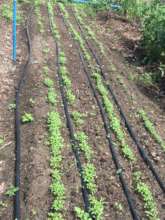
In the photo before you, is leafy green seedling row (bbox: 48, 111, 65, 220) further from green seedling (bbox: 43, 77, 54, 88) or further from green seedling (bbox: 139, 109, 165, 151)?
green seedling (bbox: 139, 109, 165, 151)

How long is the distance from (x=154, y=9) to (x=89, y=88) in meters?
5.95

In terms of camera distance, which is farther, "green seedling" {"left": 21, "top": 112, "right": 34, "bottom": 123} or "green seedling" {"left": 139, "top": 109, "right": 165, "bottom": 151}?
"green seedling" {"left": 139, "top": 109, "right": 165, "bottom": 151}

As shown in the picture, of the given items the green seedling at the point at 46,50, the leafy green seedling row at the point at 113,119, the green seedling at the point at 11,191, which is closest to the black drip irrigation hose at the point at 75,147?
the leafy green seedling row at the point at 113,119

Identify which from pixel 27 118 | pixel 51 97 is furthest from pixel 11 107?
pixel 51 97

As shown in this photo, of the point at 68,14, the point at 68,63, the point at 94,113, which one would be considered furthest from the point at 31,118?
the point at 68,14

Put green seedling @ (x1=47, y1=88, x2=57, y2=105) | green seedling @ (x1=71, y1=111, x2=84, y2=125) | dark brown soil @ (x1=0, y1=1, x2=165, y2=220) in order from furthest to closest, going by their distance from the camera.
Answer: green seedling @ (x1=47, y1=88, x2=57, y2=105)
green seedling @ (x1=71, y1=111, x2=84, y2=125)
dark brown soil @ (x1=0, y1=1, x2=165, y2=220)

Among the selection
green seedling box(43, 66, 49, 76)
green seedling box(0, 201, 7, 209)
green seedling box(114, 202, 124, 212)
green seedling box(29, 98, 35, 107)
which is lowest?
green seedling box(114, 202, 124, 212)

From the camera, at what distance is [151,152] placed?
823cm

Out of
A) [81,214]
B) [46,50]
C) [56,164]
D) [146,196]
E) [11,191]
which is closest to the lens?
[81,214]

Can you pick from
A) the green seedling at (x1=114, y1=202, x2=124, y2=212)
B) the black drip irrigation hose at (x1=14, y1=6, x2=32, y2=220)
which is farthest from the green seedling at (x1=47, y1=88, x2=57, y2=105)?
the green seedling at (x1=114, y1=202, x2=124, y2=212)

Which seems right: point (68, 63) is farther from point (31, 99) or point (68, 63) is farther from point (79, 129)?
point (79, 129)

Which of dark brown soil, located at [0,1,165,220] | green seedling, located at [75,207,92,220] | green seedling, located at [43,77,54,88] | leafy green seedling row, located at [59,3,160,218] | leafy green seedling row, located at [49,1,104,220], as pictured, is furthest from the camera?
green seedling, located at [43,77,54,88]

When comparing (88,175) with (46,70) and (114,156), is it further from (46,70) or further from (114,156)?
(46,70)

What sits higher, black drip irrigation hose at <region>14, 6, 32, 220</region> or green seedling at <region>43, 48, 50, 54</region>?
green seedling at <region>43, 48, 50, 54</region>
